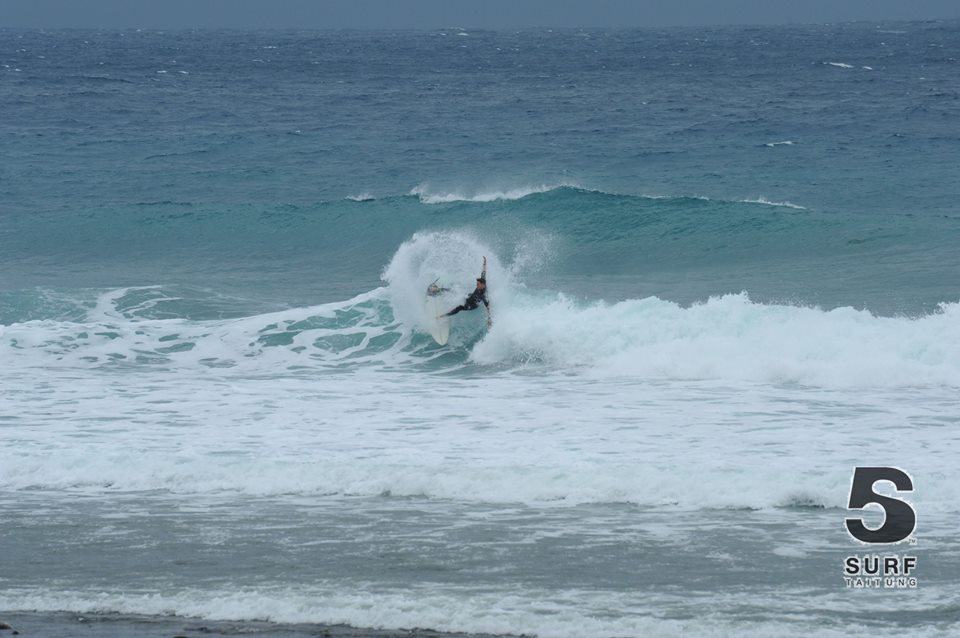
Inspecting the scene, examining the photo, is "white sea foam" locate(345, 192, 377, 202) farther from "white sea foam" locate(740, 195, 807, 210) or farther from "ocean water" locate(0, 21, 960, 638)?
"white sea foam" locate(740, 195, 807, 210)

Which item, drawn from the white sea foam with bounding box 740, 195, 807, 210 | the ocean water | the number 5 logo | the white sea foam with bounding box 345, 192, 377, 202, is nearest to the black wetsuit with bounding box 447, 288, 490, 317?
the ocean water

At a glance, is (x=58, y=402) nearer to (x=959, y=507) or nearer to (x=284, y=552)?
(x=284, y=552)

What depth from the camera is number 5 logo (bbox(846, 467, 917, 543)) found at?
984cm

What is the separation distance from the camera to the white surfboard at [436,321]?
17.9m

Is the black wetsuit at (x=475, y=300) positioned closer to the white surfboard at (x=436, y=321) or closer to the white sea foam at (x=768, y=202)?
the white surfboard at (x=436, y=321)

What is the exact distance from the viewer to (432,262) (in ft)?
65.0

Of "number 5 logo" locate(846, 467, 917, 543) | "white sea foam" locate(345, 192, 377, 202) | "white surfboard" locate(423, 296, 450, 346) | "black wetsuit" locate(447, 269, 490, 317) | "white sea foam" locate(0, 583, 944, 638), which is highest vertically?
"white sea foam" locate(345, 192, 377, 202)

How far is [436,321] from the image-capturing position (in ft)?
59.8

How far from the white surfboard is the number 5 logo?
764 cm

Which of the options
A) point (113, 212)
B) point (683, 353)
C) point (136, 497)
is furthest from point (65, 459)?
point (113, 212)

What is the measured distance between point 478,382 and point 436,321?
93.3 inches

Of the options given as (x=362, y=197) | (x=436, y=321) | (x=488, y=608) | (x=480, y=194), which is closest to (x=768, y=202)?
(x=480, y=194)

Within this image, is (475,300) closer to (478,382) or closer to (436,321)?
(436,321)

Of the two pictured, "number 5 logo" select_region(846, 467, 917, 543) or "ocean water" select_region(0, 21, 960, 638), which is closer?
"ocean water" select_region(0, 21, 960, 638)
